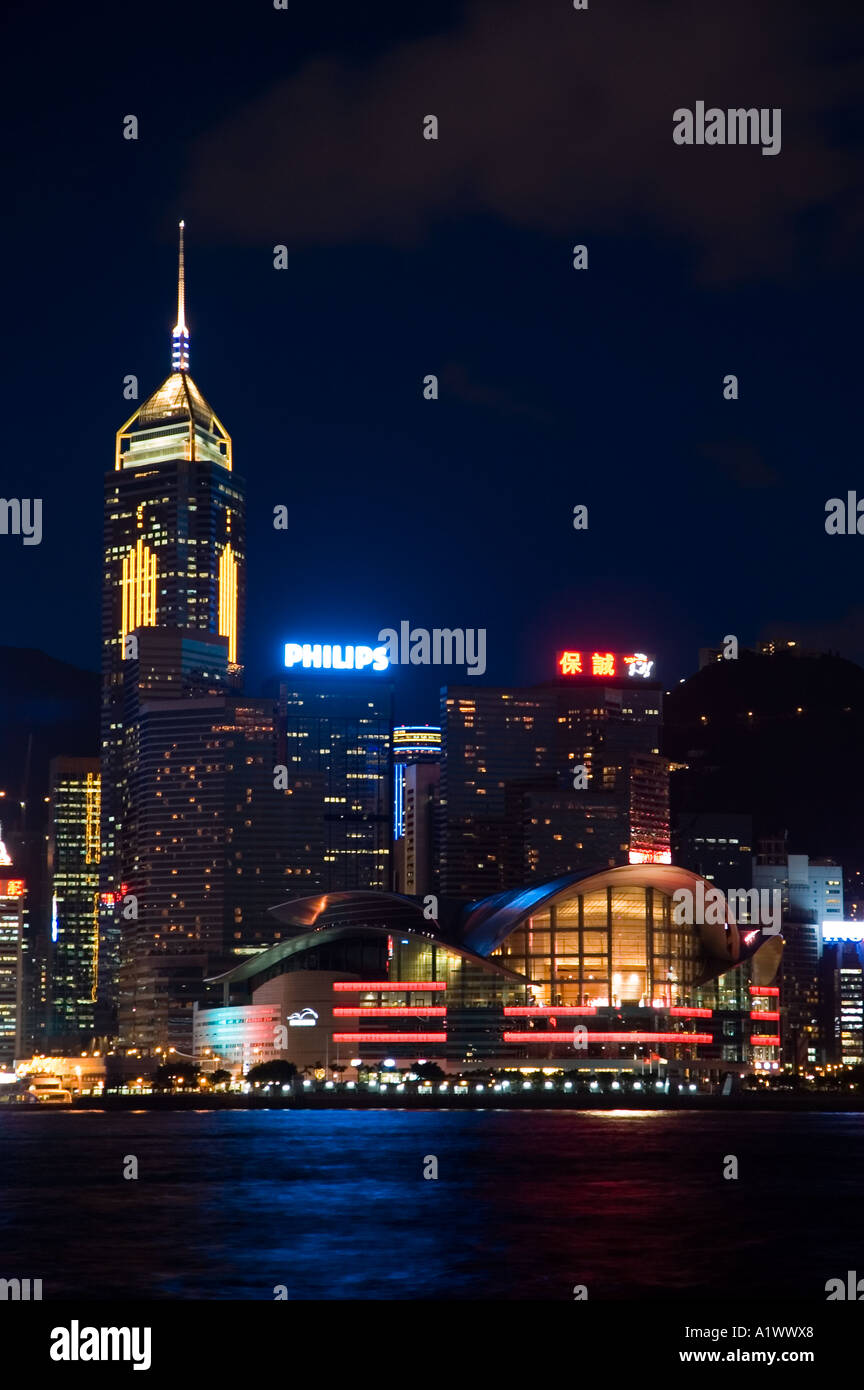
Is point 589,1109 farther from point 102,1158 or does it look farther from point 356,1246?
point 356,1246

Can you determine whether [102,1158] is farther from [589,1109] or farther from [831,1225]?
[589,1109]

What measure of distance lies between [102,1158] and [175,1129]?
38369 mm

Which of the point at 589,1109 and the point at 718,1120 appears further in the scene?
the point at 589,1109

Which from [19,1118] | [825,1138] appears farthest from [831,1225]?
[19,1118]

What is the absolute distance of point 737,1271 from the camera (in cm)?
5138

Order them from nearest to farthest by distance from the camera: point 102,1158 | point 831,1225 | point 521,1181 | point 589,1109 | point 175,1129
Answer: point 831,1225 < point 521,1181 < point 102,1158 < point 175,1129 < point 589,1109

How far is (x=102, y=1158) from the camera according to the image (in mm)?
105125

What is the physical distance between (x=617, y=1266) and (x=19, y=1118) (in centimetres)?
13754
